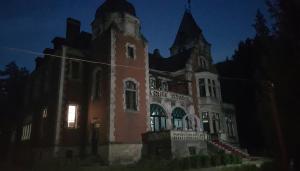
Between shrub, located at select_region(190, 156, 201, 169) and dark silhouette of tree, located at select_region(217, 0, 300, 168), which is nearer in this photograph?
dark silhouette of tree, located at select_region(217, 0, 300, 168)

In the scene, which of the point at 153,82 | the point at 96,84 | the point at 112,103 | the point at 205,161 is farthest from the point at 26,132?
the point at 205,161

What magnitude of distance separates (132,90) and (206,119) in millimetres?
11417

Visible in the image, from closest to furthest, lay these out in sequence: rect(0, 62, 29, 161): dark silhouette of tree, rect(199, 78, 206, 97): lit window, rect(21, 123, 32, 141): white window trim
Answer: rect(21, 123, 32, 141): white window trim
rect(199, 78, 206, 97): lit window
rect(0, 62, 29, 161): dark silhouette of tree

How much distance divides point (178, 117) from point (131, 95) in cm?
697

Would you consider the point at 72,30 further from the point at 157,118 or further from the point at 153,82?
the point at 157,118

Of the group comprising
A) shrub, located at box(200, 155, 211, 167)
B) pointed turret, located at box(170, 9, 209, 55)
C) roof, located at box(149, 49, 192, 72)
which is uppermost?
pointed turret, located at box(170, 9, 209, 55)

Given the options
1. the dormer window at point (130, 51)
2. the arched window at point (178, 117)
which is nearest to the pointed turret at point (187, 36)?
the arched window at point (178, 117)

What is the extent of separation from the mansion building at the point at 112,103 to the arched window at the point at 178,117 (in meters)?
0.11

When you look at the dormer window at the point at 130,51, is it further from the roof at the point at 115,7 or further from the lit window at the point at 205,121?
the lit window at the point at 205,121

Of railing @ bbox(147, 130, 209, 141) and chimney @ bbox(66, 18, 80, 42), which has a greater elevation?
chimney @ bbox(66, 18, 80, 42)

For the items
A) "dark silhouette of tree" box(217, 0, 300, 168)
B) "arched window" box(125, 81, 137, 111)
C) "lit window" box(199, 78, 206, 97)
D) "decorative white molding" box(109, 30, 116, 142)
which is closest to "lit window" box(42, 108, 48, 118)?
"decorative white molding" box(109, 30, 116, 142)

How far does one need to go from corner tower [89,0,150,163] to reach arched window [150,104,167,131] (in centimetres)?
186

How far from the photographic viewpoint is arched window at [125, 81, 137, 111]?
21.6 m

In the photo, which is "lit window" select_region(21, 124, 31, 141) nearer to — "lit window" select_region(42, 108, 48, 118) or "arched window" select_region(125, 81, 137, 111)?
"lit window" select_region(42, 108, 48, 118)
